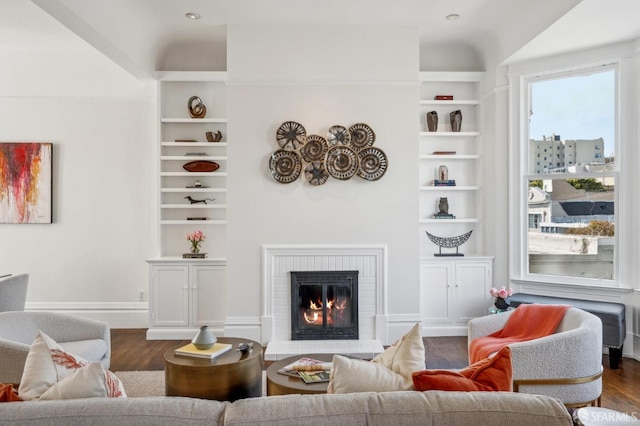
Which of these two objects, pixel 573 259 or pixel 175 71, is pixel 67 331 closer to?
pixel 175 71

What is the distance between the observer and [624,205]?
14.0 ft

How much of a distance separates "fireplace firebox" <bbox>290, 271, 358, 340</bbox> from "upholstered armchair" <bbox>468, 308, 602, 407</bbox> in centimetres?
208

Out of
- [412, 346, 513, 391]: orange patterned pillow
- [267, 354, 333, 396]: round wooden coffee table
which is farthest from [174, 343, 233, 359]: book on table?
[412, 346, 513, 391]: orange patterned pillow

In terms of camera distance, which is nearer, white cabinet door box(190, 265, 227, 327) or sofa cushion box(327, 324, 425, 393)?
sofa cushion box(327, 324, 425, 393)

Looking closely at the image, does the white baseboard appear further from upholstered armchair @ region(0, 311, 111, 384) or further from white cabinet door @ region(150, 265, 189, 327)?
upholstered armchair @ region(0, 311, 111, 384)

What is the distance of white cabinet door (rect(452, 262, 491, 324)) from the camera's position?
196 inches

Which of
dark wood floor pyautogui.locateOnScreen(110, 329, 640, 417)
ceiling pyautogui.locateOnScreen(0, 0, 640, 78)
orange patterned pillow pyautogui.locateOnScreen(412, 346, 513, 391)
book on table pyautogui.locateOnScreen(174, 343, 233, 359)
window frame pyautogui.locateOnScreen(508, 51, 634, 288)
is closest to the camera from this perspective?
orange patterned pillow pyautogui.locateOnScreen(412, 346, 513, 391)

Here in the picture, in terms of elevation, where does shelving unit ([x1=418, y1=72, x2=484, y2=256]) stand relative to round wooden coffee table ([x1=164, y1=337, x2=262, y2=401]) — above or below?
above

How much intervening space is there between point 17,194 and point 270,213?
2953 millimetres

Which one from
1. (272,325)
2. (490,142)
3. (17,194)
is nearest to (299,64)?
(490,142)

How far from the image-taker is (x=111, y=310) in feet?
17.5

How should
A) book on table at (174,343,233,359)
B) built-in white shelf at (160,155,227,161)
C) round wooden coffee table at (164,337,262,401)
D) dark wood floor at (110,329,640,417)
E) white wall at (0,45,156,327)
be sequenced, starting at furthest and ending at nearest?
1. white wall at (0,45,156,327)
2. built-in white shelf at (160,155,227,161)
3. dark wood floor at (110,329,640,417)
4. book on table at (174,343,233,359)
5. round wooden coffee table at (164,337,262,401)

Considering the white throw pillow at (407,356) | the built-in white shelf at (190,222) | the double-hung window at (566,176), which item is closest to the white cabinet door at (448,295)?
the double-hung window at (566,176)

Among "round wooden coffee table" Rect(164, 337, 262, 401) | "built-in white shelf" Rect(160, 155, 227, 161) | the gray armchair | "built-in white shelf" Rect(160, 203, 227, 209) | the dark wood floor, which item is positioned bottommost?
the dark wood floor
